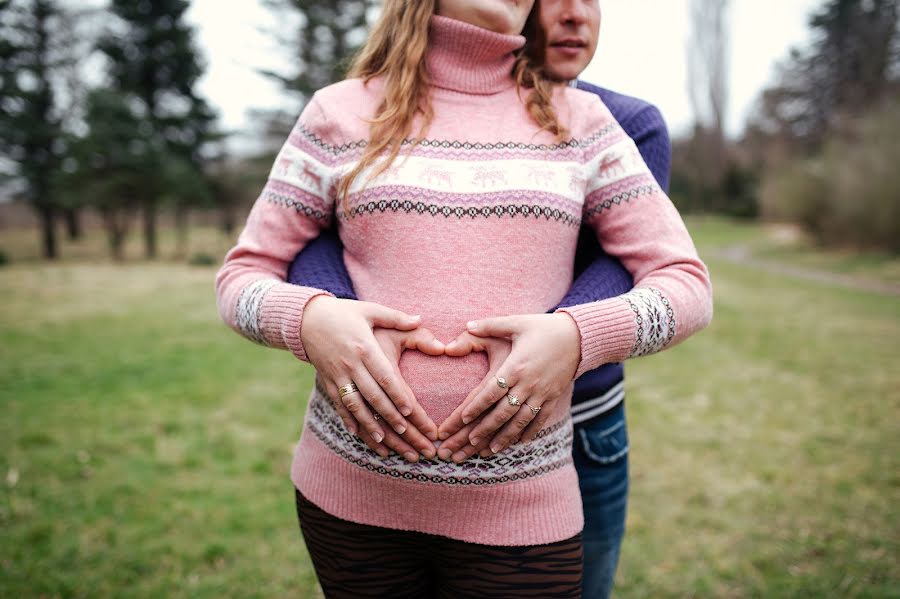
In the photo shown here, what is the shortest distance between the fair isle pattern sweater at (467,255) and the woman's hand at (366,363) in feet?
0.13

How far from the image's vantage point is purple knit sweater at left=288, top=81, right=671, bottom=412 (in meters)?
1.14

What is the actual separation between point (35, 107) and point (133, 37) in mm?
4283

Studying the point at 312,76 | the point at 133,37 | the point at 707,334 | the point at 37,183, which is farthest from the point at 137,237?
the point at 707,334

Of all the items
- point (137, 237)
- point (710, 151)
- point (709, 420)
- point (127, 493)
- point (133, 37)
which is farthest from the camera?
point (710, 151)

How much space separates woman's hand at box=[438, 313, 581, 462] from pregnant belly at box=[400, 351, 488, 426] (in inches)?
0.9

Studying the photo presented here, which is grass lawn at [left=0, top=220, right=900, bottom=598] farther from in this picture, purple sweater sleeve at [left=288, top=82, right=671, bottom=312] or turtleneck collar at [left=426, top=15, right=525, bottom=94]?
turtleneck collar at [left=426, top=15, right=525, bottom=94]

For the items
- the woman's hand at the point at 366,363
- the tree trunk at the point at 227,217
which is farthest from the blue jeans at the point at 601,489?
the tree trunk at the point at 227,217

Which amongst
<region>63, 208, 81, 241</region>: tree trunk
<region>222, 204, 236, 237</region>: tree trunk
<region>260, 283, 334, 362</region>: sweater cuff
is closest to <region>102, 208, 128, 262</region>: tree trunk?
<region>222, 204, 236, 237</region>: tree trunk

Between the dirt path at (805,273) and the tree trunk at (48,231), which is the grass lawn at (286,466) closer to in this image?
the dirt path at (805,273)

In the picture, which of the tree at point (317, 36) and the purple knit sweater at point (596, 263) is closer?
the purple knit sweater at point (596, 263)

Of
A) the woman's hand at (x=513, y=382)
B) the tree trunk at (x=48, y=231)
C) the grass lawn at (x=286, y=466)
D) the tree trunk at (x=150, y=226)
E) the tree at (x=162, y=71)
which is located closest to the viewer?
the woman's hand at (x=513, y=382)

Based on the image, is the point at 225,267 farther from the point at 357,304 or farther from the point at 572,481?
the point at 572,481

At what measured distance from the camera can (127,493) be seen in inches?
140

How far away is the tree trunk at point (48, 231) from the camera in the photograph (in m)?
19.7
